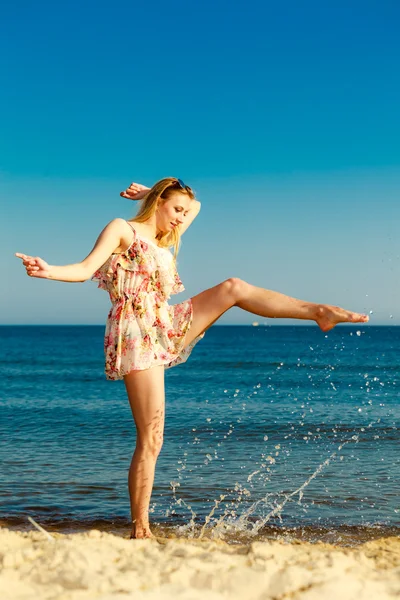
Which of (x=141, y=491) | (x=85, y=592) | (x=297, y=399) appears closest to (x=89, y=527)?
(x=141, y=491)

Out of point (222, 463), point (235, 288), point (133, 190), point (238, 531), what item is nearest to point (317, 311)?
point (235, 288)

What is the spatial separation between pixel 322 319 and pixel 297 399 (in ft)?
49.4

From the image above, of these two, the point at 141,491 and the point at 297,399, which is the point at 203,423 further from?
the point at 141,491

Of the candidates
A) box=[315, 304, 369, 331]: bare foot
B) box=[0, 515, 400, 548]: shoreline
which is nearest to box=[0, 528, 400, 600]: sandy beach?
box=[315, 304, 369, 331]: bare foot

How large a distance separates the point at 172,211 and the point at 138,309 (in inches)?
28.0

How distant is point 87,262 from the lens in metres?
4.25

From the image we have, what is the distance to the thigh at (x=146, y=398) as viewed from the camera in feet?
15.1

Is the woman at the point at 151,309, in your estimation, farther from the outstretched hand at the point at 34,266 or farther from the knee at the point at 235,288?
the outstretched hand at the point at 34,266

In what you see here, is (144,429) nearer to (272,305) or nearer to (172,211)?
(272,305)

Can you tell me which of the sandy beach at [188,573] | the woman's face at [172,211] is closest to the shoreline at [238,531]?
the sandy beach at [188,573]

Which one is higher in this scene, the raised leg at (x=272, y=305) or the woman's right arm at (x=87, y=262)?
the woman's right arm at (x=87, y=262)

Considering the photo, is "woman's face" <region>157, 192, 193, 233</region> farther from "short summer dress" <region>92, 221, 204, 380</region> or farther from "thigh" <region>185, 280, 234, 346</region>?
"thigh" <region>185, 280, 234, 346</region>

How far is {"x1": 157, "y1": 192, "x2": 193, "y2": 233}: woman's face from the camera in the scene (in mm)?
4848

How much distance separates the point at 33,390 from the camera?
2319cm
